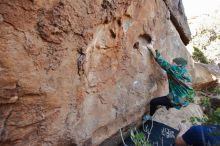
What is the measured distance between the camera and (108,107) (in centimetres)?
468

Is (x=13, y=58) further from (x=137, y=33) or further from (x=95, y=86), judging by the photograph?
(x=137, y=33)

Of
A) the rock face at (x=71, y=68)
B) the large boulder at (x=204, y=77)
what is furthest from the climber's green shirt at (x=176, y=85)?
the large boulder at (x=204, y=77)

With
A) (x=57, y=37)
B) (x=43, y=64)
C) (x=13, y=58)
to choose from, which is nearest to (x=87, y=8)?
(x=57, y=37)

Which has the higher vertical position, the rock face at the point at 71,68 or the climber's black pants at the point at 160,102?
the rock face at the point at 71,68

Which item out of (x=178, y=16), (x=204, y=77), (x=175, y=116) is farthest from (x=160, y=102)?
(x=204, y=77)

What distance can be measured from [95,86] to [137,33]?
4.31ft

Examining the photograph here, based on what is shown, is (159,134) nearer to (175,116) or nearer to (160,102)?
(160,102)

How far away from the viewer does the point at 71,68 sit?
385cm

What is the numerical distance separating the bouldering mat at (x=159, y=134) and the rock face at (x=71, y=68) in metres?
0.32

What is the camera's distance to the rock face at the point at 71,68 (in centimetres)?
323

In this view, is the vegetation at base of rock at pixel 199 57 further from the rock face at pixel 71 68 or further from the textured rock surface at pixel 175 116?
the rock face at pixel 71 68

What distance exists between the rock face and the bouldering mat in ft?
1.04

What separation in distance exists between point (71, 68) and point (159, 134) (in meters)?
2.48

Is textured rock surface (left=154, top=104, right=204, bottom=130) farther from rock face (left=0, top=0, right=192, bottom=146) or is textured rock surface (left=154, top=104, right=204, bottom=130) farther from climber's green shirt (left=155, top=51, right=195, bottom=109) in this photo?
rock face (left=0, top=0, right=192, bottom=146)
